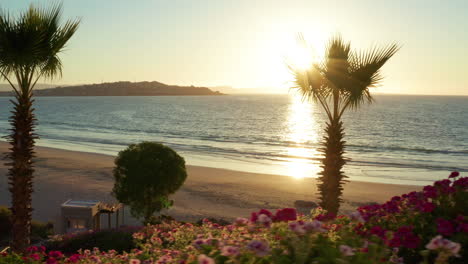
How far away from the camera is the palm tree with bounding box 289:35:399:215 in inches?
490

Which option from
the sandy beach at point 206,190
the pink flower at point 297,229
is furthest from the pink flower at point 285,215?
the sandy beach at point 206,190

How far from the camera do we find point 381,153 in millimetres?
54562

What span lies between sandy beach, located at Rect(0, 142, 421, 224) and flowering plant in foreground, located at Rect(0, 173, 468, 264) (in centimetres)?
1490

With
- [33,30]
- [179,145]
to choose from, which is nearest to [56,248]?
[33,30]

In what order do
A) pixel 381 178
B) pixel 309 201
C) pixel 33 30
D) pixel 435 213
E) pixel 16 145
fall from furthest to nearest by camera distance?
pixel 381 178, pixel 309 201, pixel 16 145, pixel 33 30, pixel 435 213

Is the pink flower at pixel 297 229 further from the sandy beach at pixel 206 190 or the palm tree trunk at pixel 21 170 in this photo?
the sandy beach at pixel 206 190

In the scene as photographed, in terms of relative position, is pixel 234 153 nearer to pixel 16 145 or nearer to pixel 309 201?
pixel 309 201

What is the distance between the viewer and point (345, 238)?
5.37 meters

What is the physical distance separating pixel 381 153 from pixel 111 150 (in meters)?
34.0

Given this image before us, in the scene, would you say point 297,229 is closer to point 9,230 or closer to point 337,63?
point 337,63

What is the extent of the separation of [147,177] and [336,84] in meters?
9.74

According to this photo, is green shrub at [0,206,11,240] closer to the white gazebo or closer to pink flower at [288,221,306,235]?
the white gazebo

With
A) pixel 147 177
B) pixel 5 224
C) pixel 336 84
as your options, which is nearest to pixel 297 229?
pixel 336 84

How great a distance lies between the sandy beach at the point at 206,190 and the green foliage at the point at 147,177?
289 centimetres
